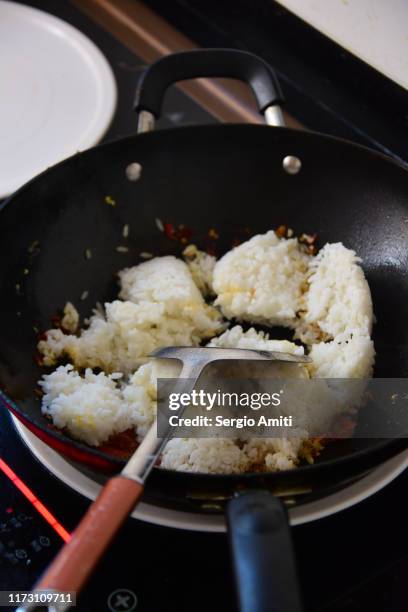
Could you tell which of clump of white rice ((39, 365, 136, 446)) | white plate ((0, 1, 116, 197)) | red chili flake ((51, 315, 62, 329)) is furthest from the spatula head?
white plate ((0, 1, 116, 197))

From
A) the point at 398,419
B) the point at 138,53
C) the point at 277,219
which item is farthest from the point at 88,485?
the point at 138,53

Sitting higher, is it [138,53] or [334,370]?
[138,53]

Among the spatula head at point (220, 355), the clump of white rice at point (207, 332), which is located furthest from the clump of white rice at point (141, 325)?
the spatula head at point (220, 355)

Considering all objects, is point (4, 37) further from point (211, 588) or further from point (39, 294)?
point (211, 588)

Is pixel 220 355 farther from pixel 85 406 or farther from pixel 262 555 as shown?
pixel 262 555

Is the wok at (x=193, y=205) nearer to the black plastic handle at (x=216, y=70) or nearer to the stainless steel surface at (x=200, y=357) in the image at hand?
the black plastic handle at (x=216, y=70)

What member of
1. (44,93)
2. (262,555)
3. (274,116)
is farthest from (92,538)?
(44,93)
